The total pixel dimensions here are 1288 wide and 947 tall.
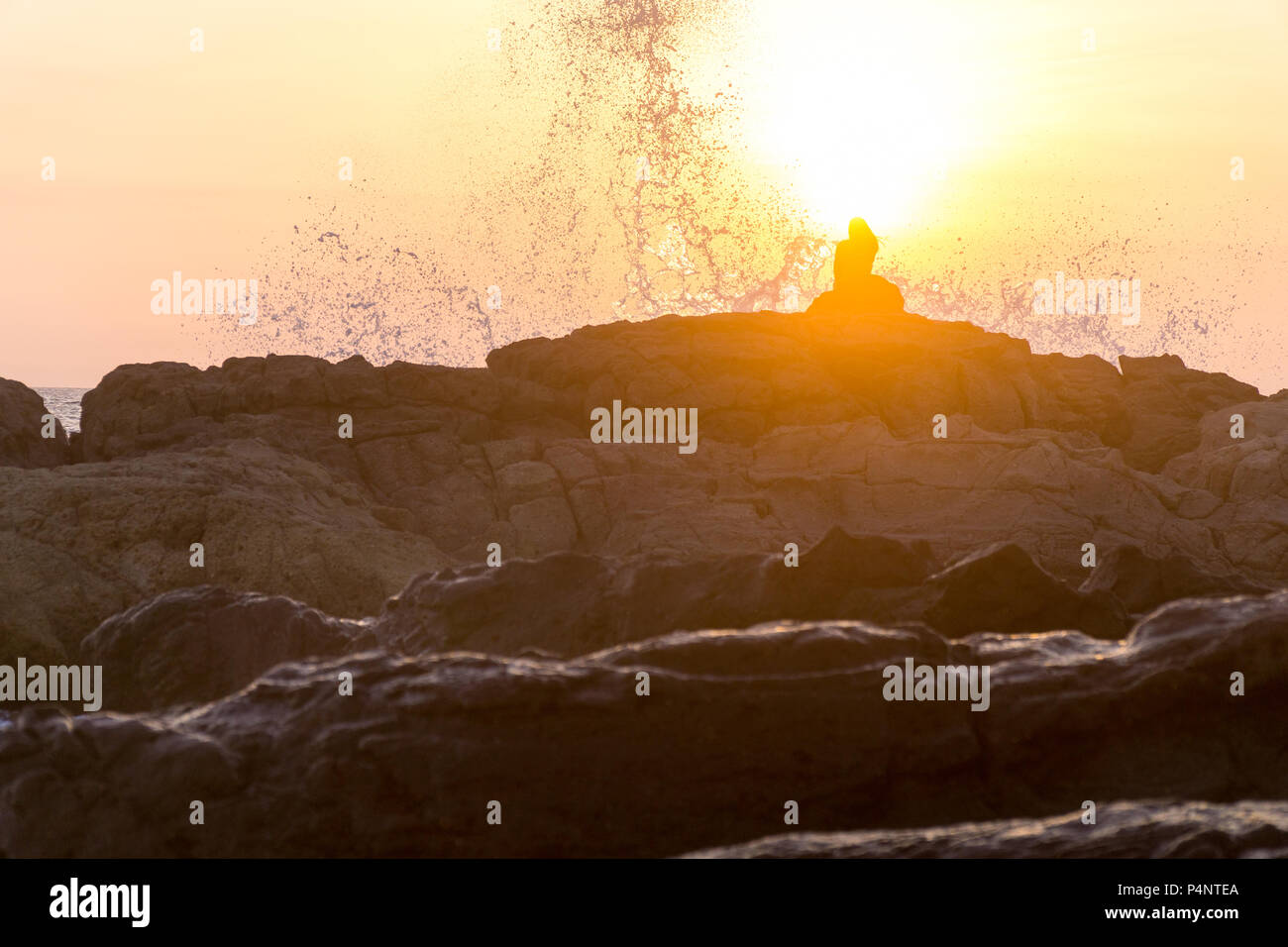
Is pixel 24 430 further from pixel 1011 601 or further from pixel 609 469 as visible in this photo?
pixel 1011 601

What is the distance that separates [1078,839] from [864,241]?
5134cm

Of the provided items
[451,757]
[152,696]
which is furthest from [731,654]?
[152,696]

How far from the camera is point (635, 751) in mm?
9406

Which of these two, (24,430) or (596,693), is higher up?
(24,430)

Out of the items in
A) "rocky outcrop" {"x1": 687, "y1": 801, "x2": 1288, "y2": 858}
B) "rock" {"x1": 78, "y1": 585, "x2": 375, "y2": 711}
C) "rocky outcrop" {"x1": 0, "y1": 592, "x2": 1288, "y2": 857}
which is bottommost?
"rocky outcrop" {"x1": 687, "y1": 801, "x2": 1288, "y2": 858}

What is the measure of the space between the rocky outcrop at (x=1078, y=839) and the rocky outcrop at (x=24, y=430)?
102ft

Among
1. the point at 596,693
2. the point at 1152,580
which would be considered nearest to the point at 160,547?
the point at 596,693

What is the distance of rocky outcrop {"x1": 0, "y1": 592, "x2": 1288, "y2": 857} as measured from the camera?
9086 millimetres

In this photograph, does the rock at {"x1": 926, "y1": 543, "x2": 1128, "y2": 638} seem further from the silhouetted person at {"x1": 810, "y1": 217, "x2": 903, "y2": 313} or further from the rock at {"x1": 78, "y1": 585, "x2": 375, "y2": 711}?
the silhouetted person at {"x1": 810, "y1": 217, "x2": 903, "y2": 313}

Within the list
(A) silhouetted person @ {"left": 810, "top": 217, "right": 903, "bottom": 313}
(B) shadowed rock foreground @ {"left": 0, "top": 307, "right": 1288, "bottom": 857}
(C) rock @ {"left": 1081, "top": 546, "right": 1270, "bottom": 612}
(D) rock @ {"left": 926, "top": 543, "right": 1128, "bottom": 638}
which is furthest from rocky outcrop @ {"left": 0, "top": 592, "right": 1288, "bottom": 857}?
(A) silhouetted person @ {"left": 810, "top": 217, "right": 903, "bottom": 313}

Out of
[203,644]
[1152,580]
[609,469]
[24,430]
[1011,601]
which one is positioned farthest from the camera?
[24,430]

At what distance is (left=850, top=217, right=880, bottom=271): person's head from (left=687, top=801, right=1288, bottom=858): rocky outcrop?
50.2 metres

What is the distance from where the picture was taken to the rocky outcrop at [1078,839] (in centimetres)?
779
